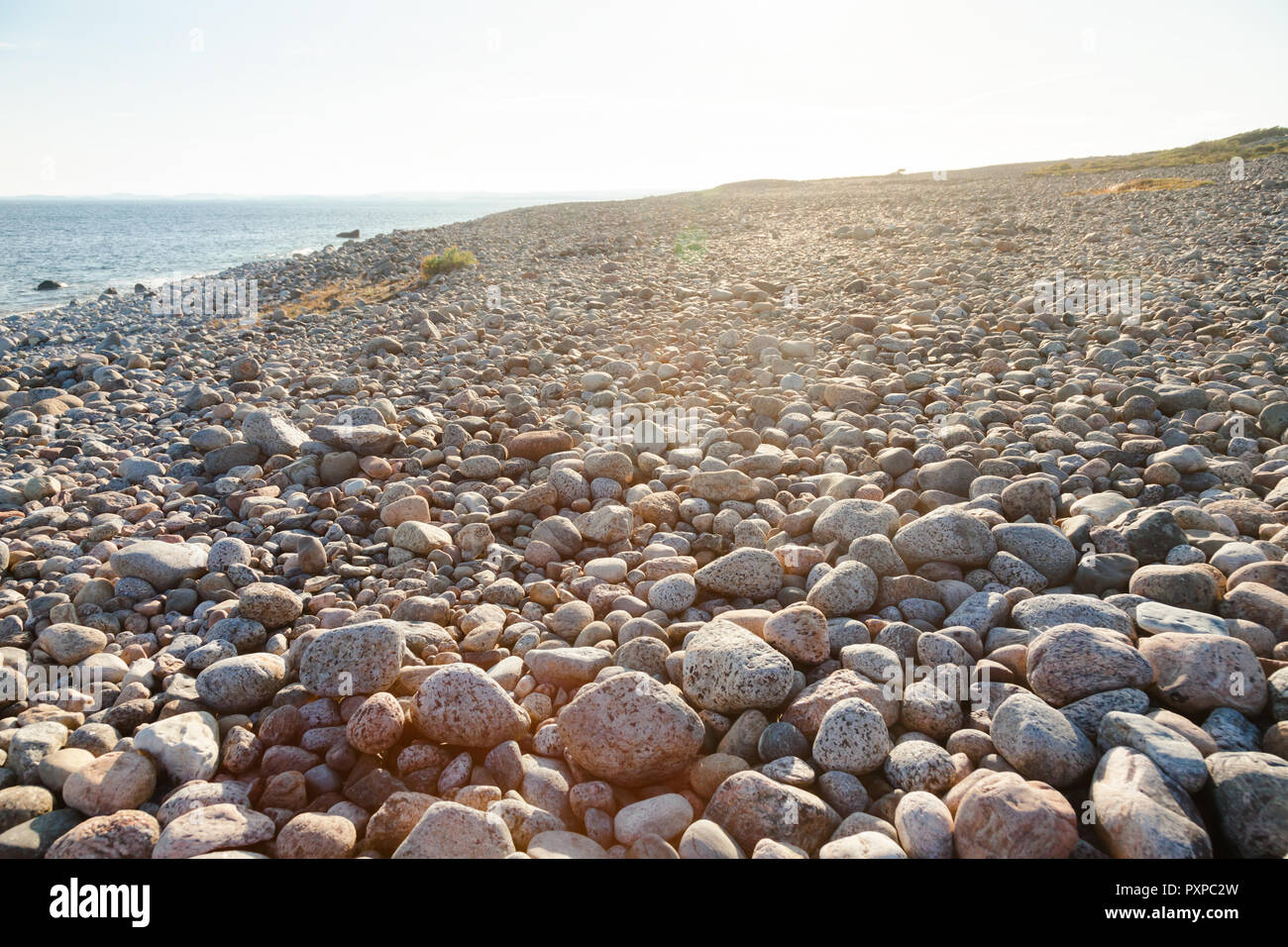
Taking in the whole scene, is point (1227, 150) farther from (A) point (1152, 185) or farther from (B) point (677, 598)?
(B) point (677, 598)

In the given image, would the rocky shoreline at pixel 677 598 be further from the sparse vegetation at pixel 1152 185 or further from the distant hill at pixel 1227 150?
the distant hill at pixel 1227 150

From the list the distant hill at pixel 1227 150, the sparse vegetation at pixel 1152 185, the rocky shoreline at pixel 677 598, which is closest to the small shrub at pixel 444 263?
the rocky shoreline at pixel 677 598

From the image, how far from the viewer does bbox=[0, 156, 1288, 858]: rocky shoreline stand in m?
2.38

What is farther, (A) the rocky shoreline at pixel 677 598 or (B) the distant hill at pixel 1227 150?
(B) the distant hill at pixel 1227 150

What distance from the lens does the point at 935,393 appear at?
6.57 m

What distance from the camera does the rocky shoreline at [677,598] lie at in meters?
2.38

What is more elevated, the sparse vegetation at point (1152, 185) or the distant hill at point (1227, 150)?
the distant hill at point (1227, 150)

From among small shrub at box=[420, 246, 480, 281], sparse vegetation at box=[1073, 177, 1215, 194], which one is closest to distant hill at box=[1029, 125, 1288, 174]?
sparse vegetation at box=[1073, 177, 1215, 194]

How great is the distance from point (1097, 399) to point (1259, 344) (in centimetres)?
266

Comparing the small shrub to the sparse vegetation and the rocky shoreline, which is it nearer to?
the rocky shoreline

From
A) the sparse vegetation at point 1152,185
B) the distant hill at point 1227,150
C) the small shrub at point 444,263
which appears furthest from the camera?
the distant hill at point 1227,150

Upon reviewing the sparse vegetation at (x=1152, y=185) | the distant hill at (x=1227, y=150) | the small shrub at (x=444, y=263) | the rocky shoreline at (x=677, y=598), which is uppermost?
the distant hill at (x=1227, y=150)
